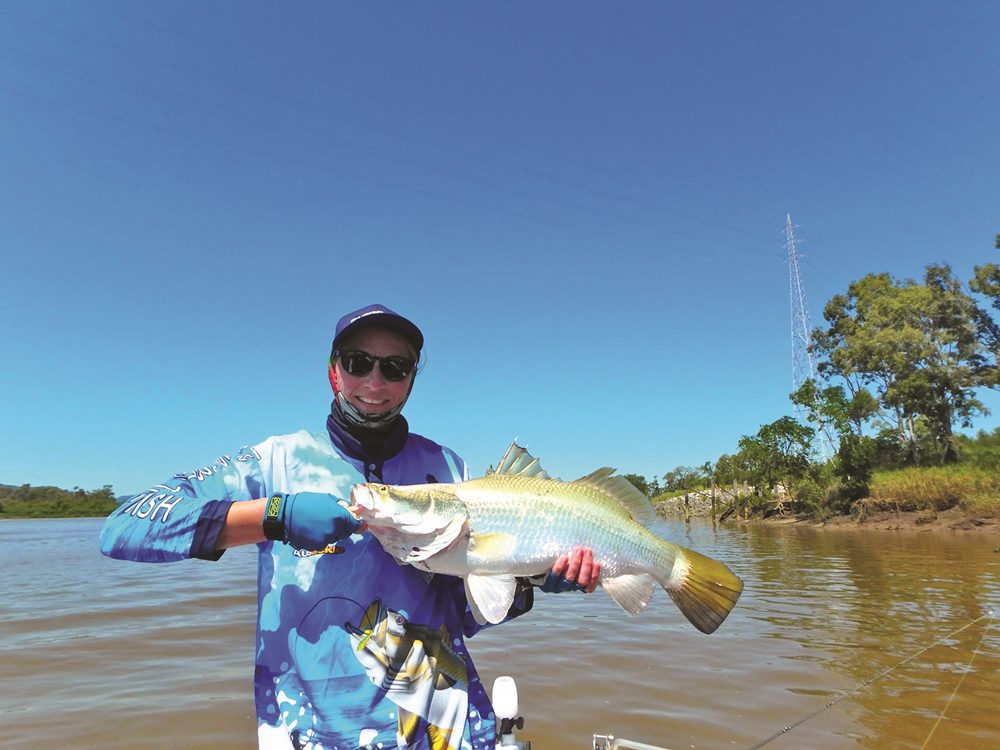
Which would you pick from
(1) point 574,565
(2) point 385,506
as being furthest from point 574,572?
(2) point 385,506

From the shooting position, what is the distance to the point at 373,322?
2.65 metres

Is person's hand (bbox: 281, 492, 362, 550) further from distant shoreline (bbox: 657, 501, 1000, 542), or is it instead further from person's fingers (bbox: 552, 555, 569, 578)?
distant shoreline (bbox: 657, 501, 1000, 542)

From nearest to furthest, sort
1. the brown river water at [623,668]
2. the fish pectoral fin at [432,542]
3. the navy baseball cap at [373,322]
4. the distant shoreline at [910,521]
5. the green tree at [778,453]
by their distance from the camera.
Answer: the fish pectoral fin at [432,542]
the navy baseball cap at [373,322]
the brown river water at [623,668]
the distant shoreline at [910,521]
the green tree at [778,453]

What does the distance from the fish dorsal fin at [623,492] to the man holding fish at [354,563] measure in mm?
445

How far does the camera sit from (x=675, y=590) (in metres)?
3.01

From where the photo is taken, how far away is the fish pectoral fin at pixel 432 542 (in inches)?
92.7

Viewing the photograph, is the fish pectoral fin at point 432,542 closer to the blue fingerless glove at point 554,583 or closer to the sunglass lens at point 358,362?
the blue fingerless glove at point 554,583

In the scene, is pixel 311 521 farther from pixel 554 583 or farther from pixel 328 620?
pixel 554 583

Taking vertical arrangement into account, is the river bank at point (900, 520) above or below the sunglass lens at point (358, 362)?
below

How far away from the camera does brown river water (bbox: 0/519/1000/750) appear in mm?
5105

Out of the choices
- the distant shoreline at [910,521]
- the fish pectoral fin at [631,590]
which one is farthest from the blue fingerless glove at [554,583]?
the distant shoreline at [910,521]

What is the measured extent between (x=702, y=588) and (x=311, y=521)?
1989mm

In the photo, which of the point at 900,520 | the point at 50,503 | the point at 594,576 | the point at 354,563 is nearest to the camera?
the point at 354,563

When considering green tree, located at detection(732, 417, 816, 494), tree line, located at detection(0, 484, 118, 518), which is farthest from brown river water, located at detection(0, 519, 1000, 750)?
tree line, located at detection(0, 484, 118, 518)
